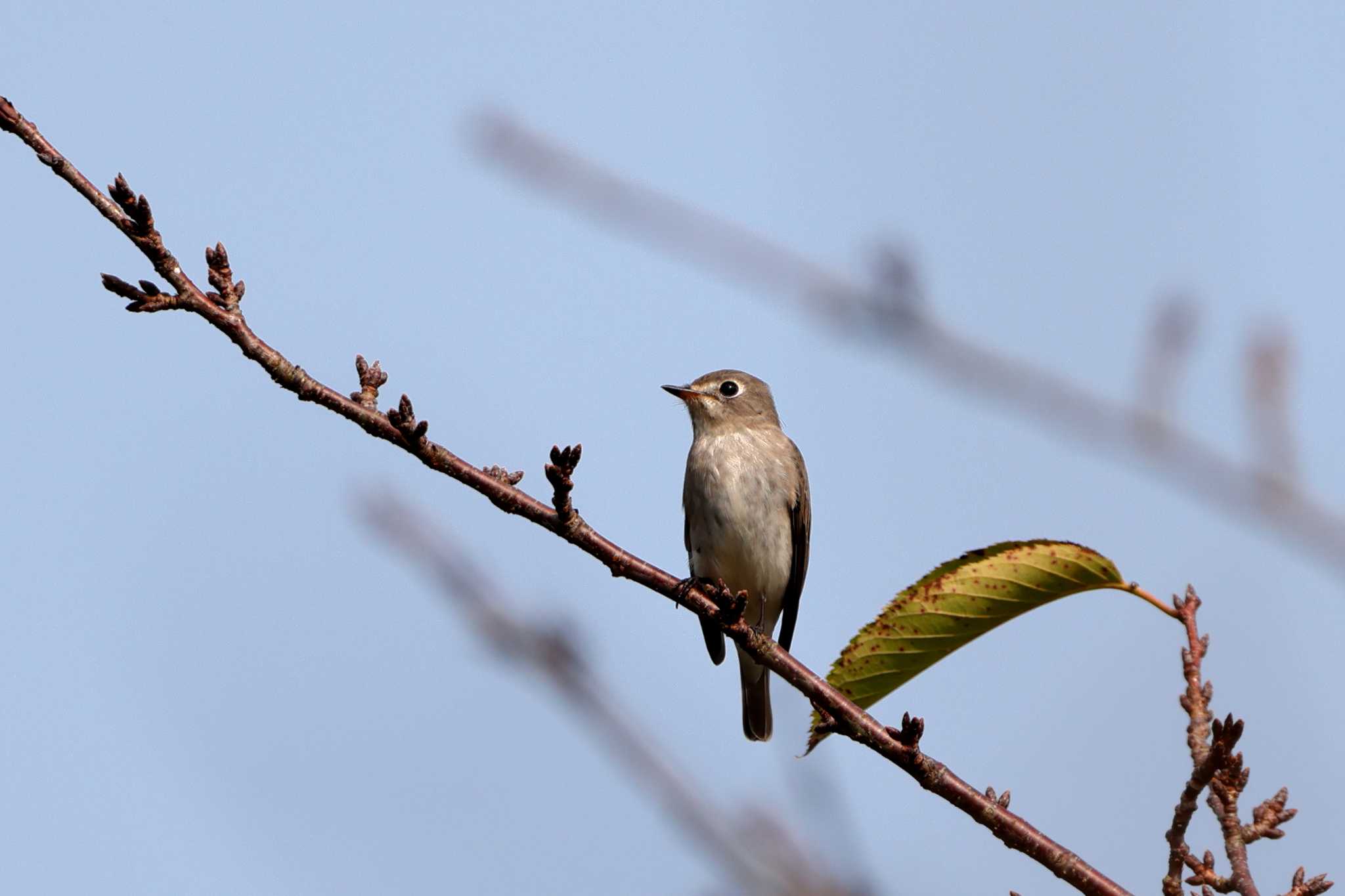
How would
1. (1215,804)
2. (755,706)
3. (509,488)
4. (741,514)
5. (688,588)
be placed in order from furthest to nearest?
(755,706) < (741,514) < (688,588) < (509,488) < (1215,804)

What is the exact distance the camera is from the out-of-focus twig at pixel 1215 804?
3.07 metres

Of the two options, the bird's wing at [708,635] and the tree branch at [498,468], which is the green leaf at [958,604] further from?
the bird's wing at [708,635]

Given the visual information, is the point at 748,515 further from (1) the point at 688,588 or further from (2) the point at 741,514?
(1) the point at 688,588

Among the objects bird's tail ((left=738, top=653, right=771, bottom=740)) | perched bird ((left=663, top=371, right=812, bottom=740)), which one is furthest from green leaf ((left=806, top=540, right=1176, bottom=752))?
bird's tail ((left=738, top=653, right=771, bottom=740))

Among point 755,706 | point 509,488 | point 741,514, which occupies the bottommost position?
point 509,488

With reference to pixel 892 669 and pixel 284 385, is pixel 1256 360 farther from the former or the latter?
pixel 284 385

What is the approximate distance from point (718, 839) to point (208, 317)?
1901 millimetres

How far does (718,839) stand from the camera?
391cm

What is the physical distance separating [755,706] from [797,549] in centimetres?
114

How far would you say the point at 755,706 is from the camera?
902 centimetres

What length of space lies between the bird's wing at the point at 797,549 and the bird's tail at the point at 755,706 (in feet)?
1.01

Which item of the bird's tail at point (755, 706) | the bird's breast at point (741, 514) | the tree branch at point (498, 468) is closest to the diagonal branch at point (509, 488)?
the tree branch at point (498, 468)

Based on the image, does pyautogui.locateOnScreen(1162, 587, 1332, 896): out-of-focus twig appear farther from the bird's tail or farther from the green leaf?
the bird's tail

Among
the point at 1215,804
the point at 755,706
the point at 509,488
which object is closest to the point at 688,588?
the point at 509,488
